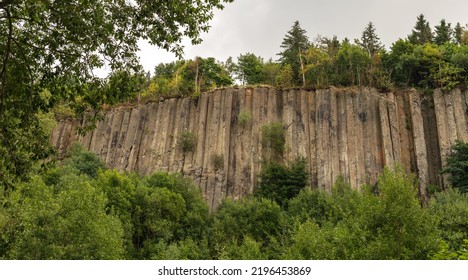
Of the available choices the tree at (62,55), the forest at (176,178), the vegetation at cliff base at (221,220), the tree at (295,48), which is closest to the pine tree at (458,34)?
the forest at (176,178)

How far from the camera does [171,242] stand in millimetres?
36062

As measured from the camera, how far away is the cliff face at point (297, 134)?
42.3m

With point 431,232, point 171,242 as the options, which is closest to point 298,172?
point 171,242

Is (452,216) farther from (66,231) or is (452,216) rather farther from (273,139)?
(66,231)

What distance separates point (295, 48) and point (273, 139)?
2085 centimetres

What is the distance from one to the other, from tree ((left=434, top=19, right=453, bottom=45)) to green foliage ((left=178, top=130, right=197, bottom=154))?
39465mm

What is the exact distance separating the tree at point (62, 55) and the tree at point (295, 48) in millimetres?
45620

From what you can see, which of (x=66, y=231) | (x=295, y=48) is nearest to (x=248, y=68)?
(x=295, y=48)

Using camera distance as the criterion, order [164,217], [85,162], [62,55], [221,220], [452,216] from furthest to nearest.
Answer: [85,162], [221,220], [164,217], [452,216], [62,55]

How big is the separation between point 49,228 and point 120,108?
2865cm

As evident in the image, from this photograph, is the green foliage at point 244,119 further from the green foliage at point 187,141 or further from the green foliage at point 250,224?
the green foliage at point 250,224

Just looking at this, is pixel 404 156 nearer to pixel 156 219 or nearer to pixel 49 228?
pixel 156 219

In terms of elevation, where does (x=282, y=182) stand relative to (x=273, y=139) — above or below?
below

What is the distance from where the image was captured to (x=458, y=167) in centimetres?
3906
